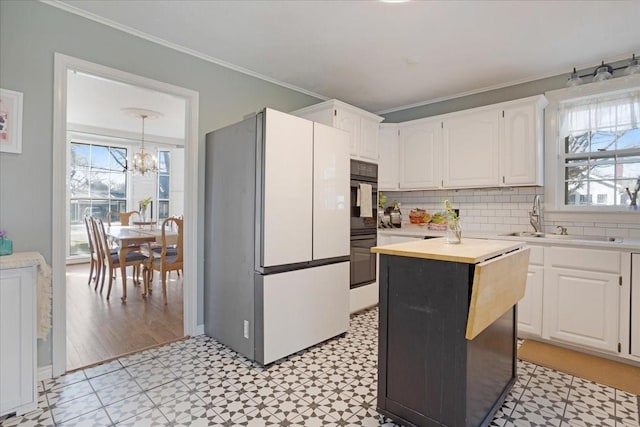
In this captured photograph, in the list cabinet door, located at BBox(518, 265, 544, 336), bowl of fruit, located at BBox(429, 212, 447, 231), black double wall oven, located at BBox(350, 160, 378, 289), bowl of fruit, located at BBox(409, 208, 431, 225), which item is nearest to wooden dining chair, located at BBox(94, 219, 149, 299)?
black double wall oven, located at BBox(350, 160, 378, 289)

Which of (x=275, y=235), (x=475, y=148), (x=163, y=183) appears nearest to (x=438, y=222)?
(x=475, y=148)

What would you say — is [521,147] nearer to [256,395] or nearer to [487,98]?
[487,98]

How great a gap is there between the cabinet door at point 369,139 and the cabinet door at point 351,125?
0.24ft

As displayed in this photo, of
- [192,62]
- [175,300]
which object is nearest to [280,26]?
[192,62]

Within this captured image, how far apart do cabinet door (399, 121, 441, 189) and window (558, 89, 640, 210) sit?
1.25m

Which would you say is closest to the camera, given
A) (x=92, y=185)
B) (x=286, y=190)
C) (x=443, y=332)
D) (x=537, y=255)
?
Answer: (x=443, y=332)

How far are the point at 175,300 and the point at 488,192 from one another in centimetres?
412

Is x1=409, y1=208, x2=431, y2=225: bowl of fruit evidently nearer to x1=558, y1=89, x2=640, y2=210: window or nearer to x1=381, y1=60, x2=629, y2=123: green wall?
x1=381, y1=60, x2=629, y2=123: green wall

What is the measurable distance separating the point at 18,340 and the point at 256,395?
4.62ft

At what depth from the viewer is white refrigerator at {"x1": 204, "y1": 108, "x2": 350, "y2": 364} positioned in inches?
98.0

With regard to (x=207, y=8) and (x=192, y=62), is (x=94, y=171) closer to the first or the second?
(x=192, y=62)

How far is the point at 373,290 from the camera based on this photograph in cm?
390

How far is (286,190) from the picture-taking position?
8.50ft

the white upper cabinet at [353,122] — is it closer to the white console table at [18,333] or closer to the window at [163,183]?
the white console table at [18,333]
